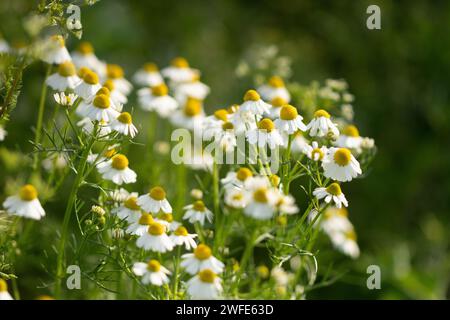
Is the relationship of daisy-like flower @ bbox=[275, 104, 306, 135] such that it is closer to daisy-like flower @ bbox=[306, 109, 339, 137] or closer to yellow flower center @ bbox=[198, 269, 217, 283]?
daisy-like flower @ bbox=[306, 109, 339, 137]

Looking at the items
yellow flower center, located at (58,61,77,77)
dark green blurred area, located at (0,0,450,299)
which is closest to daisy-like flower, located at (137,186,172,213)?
yellow flower center, located at (58,61,77,77)

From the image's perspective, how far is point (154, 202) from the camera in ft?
4.56

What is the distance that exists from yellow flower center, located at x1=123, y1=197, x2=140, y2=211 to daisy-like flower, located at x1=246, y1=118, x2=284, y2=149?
292 millimetres

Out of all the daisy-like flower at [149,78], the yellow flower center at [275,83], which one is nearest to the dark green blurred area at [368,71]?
the daisy-like flower at [149,78]

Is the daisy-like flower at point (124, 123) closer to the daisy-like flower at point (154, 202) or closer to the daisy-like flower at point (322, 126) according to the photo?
the daisy-like flower at point (154, 202)

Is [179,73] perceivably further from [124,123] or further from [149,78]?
[124,123]

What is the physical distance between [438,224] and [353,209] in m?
0.42

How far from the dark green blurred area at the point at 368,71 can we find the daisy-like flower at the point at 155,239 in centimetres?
134

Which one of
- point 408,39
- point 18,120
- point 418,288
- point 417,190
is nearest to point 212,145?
point 418,288

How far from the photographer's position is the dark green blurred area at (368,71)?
9.35 feet

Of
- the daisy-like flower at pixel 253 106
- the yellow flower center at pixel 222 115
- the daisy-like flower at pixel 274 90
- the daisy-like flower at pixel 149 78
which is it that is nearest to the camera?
the daisy-like flower at pixel 253 106

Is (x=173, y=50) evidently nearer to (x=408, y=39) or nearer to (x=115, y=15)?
(x=115, y=15)

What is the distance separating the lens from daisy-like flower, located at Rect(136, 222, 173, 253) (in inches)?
51.2

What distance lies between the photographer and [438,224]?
288 centimetres
